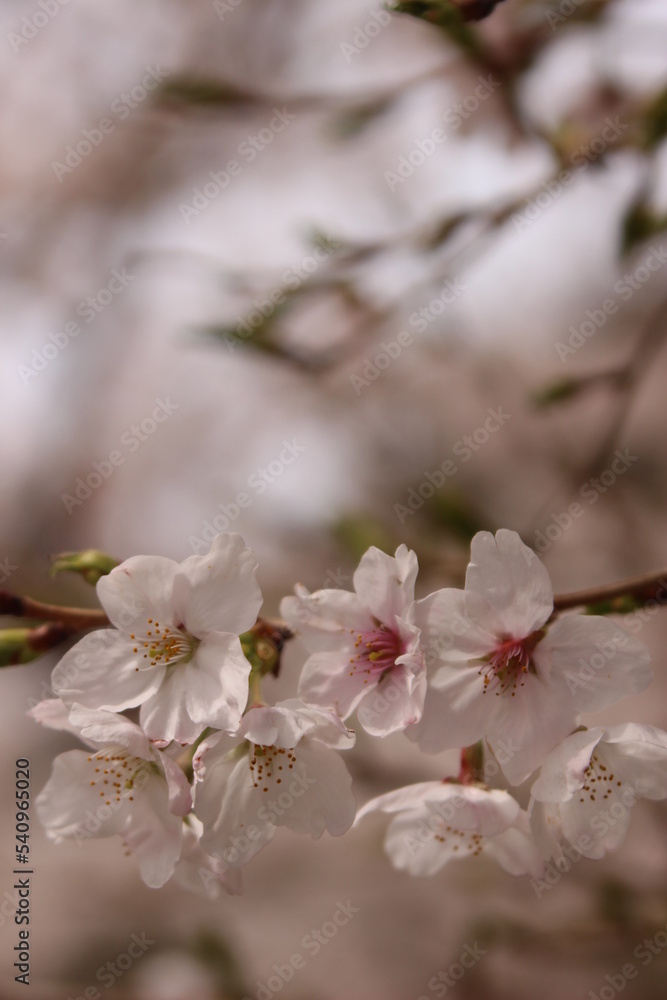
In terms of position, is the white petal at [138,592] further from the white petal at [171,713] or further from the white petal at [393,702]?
the white petal at [393,702]

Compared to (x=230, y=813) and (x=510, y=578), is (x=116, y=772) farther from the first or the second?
(x=510, y=578)

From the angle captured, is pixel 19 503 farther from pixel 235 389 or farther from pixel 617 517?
pixel 617 517

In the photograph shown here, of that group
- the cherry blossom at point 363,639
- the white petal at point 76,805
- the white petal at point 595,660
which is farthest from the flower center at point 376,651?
the white petal at point 76,805

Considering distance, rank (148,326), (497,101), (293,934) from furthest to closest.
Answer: (148,326) → (293,934) → (497,101)

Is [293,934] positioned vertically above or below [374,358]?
below

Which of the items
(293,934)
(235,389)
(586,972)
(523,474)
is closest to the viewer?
(586,972)

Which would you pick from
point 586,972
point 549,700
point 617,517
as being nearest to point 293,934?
point 586,972
